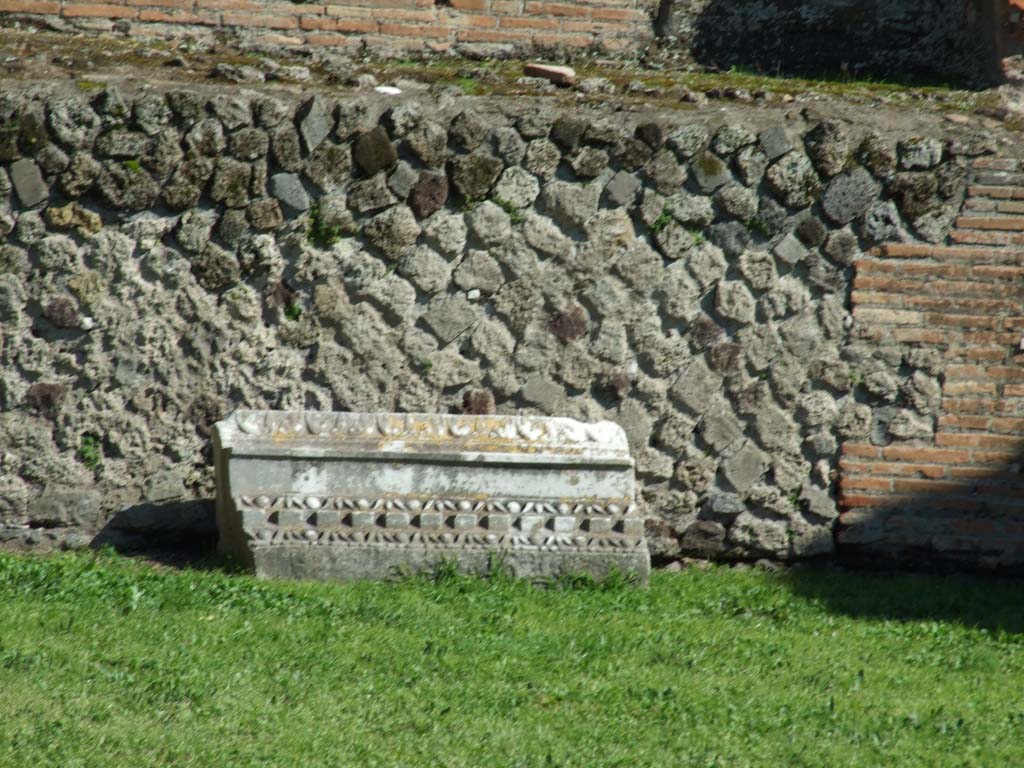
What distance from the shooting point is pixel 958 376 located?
18.4 ft

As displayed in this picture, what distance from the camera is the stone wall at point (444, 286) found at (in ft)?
17.5

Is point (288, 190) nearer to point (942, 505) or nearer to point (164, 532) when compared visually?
point (164, 532)

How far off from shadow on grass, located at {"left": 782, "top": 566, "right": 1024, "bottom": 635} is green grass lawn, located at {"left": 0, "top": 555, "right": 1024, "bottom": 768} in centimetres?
2

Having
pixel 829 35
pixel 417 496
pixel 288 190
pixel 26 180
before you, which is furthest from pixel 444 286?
pixel 829 35

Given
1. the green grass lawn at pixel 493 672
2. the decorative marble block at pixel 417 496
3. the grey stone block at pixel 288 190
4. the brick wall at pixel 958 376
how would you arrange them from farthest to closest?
Result: the brick wall at pixel 958 376
the grey stone block at pixel 288 190
the decorative marble block at pixel 417 496
the green grass lawn at pixel 493 672

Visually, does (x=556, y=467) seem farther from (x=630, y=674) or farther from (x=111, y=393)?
(x=111, y=393)

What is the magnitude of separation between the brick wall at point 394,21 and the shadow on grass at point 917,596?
334cm

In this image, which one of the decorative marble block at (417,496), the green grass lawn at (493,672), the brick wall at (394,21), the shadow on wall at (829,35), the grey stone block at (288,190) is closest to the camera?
the green grass lawn at (493,672)

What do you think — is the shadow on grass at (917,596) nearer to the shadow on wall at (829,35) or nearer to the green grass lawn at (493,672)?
the green grass lawn at (493,672)

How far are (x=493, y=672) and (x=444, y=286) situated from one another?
187 cm

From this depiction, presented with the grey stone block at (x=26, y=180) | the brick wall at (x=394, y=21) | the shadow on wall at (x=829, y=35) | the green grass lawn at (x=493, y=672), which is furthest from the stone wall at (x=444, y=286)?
the shadow on wall at (x=829, y=35)

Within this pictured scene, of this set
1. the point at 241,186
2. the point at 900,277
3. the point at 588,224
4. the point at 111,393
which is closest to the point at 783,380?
the point at 900,277

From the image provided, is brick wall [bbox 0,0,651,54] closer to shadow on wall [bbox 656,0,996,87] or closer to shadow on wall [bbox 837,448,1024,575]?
shadow on wall [bbox 656,0,996,87]

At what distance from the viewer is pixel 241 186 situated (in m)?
5.37
